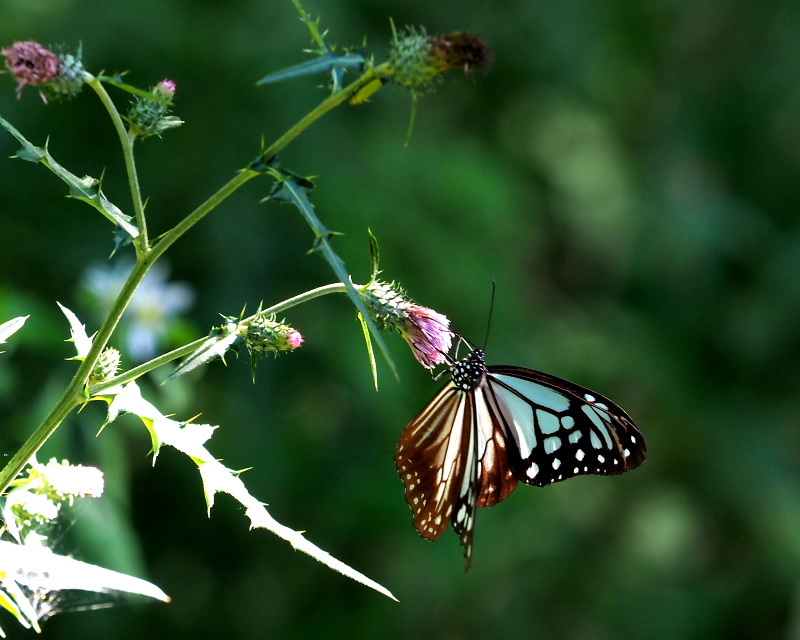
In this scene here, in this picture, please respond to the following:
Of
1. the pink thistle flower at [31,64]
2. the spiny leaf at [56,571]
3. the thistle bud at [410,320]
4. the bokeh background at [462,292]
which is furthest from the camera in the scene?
the bokeh background at [462,292]

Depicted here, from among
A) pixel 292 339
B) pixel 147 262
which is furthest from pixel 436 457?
pixel 147 262

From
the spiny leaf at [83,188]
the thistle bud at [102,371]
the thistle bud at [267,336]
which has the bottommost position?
the thistle bud at [102,371]

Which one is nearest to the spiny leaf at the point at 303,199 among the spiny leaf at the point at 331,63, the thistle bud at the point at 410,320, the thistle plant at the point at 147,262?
the thistle plant at the point at 147,262

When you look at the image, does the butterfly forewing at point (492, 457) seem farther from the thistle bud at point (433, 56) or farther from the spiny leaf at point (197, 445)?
the thistle bud at point (433, 56)

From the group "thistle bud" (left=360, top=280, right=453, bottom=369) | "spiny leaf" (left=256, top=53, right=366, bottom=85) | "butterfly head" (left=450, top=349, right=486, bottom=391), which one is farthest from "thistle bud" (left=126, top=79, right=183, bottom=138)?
"butterfly head" (left=450, top=349, right=486, bottom=391)

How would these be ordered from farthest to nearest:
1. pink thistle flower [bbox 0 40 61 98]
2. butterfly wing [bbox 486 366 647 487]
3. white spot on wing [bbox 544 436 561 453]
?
white spot on wing [bbox 544 436 561 453]
butterfly wing [bbox 486 366 647 487]
pink thistle flower [bbox 0 40 61 98]

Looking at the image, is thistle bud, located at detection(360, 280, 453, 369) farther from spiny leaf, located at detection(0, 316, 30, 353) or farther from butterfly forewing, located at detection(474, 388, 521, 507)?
butterfly forewing, located at detection(474, 388, 521, 507)

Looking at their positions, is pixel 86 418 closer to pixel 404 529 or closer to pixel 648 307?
pixel 404 529
